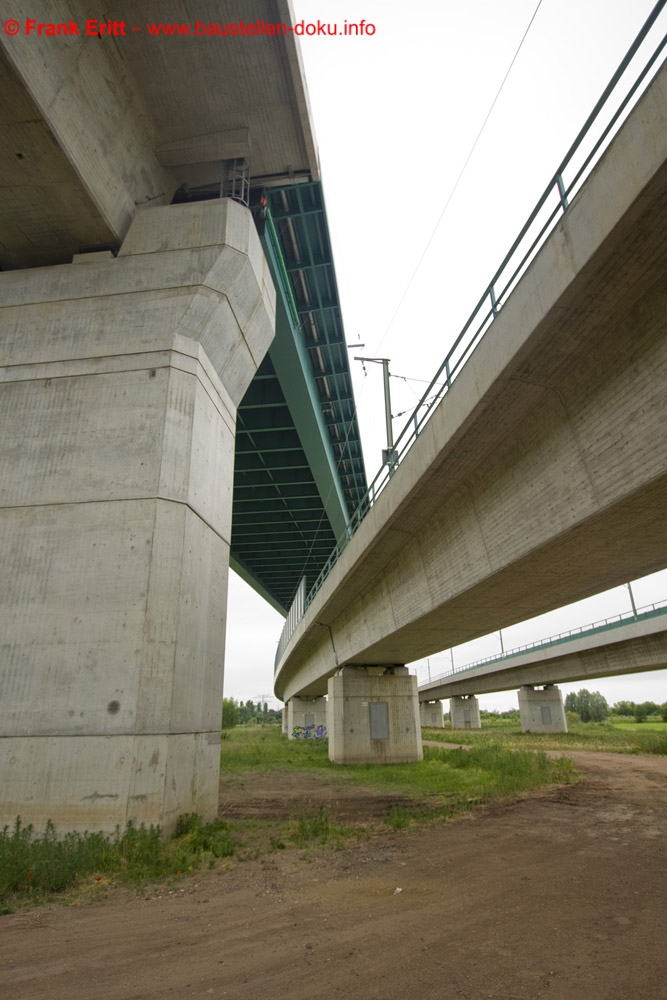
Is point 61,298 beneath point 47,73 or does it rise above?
beneath

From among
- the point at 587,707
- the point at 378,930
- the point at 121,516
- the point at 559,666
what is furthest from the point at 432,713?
the point at 378,930

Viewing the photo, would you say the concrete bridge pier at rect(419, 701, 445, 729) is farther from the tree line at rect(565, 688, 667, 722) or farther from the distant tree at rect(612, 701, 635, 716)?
the distant tree at rect(612, 701, 635, 716)

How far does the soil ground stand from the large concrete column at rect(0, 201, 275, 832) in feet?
6.62

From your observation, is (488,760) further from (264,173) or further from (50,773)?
(264,173)

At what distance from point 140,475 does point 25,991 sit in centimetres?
645

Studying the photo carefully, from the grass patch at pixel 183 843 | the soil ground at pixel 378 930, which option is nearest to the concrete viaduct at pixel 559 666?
the grass patch at pixel 183 843

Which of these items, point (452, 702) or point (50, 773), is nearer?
point (50, 773)

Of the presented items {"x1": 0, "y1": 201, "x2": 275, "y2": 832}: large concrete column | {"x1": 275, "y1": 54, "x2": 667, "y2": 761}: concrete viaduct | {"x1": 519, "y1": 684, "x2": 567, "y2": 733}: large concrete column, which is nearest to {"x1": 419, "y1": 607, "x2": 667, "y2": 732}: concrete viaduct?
{"x1": 519, "y1": 684, "x2": 567, "y2": 733}: large concrete column

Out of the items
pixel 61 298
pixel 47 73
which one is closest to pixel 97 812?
pixel 61 298

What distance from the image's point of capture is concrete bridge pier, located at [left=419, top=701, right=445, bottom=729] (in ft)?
287

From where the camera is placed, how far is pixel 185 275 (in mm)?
10797

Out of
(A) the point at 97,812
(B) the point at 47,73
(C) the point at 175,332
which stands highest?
(B) the point at 47,73

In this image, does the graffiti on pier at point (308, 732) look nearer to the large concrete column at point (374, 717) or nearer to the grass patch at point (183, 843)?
the large concrete column at point (374, 717)

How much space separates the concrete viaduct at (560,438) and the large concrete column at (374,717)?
10.2 m
